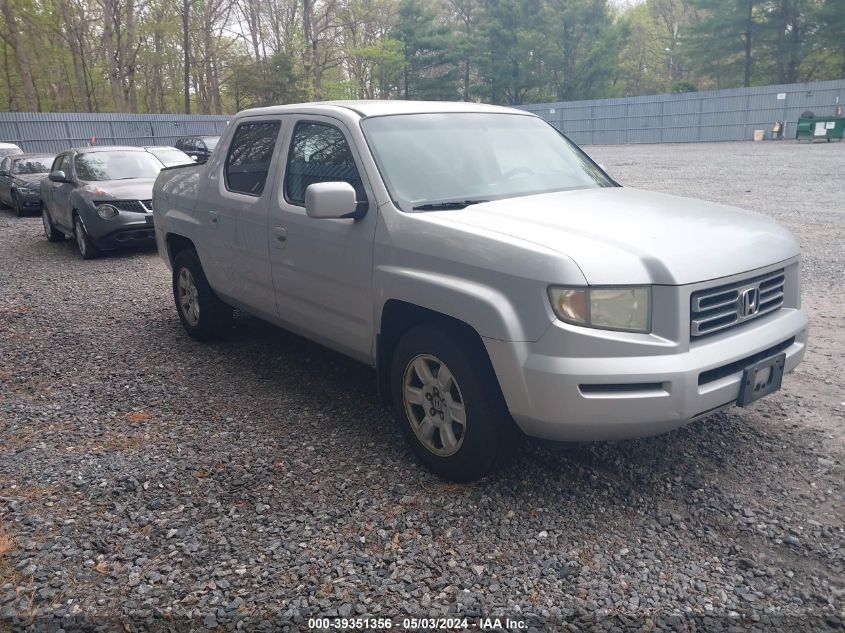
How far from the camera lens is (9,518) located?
11.2 feet

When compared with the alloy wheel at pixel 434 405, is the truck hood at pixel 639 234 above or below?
above

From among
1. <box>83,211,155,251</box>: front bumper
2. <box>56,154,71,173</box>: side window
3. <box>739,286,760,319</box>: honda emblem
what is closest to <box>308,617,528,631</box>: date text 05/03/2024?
<box>739,286,760,319</box>: honda emblem

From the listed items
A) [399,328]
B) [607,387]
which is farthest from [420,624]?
[399,328]

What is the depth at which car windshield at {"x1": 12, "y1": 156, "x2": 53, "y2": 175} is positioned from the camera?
1711cm

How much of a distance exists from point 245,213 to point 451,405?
90.3 inches

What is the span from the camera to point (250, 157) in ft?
16.4

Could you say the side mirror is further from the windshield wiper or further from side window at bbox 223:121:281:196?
side window at bbox 223:121:281:196

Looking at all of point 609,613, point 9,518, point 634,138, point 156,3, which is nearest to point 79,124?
point 156,3

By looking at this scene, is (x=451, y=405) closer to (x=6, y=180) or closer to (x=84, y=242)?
(x=84, y=242)

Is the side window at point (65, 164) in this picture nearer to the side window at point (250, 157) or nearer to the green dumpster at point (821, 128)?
the side window at point (250, 157)

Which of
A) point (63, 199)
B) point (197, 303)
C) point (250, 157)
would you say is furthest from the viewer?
point (63, 199)

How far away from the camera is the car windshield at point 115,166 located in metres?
Result: 11.2

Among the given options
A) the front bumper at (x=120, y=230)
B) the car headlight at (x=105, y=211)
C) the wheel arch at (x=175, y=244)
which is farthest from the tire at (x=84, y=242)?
the wheel arch at (x=175, y=244)

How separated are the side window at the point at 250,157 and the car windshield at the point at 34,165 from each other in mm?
14321
